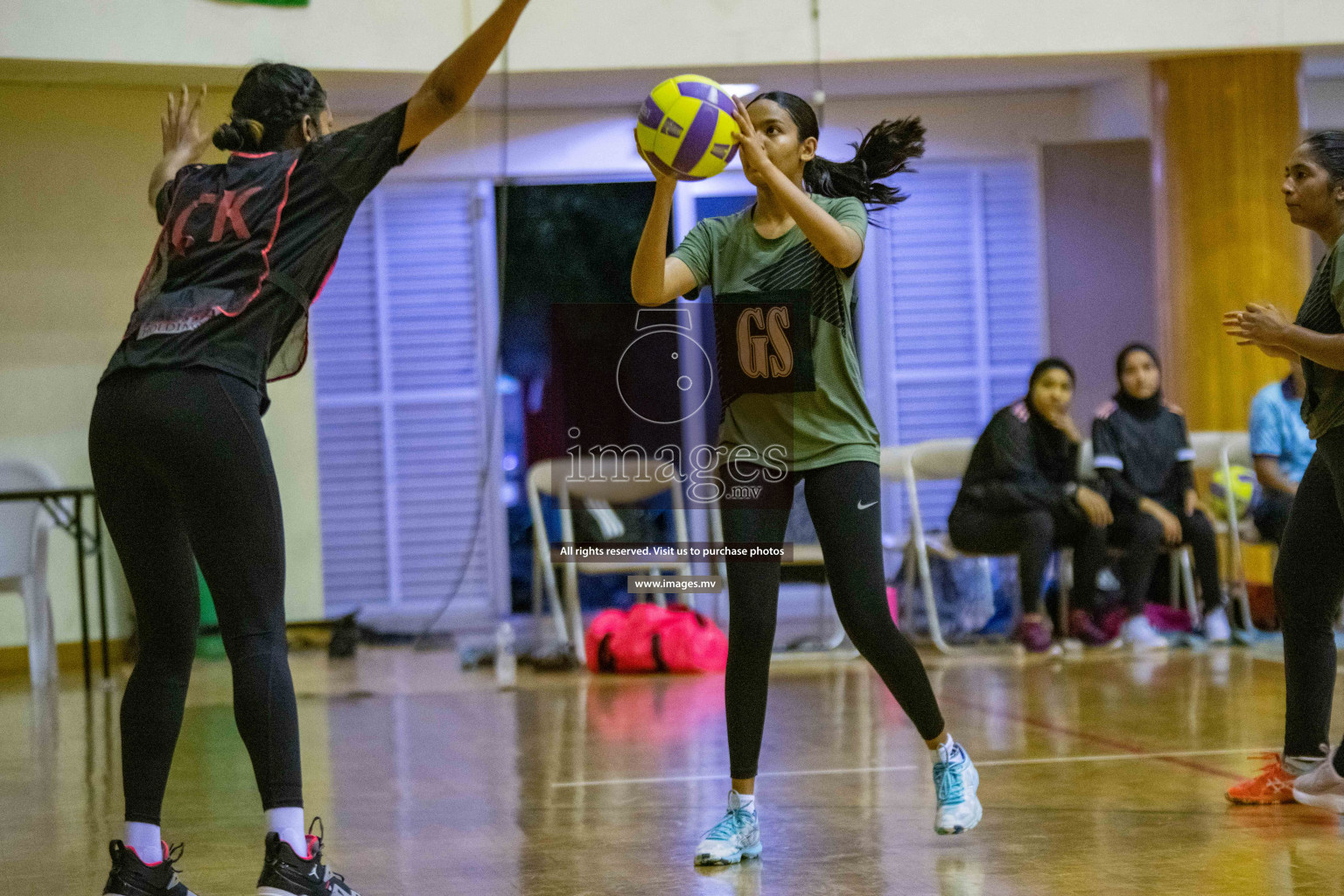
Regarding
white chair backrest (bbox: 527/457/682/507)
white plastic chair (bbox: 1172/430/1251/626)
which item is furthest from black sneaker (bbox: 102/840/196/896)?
white plastic chair (bbox: 1172/430/1251/626)

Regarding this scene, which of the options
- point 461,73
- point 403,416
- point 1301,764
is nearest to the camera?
point 461,73

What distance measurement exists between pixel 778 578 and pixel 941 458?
4224mm

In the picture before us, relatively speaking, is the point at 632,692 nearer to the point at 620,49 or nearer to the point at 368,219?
the point at 620,49

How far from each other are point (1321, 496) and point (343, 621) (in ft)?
17.6

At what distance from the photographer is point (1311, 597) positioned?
2.92 metres

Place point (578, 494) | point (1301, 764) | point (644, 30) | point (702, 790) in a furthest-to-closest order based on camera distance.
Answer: point (644, 30) < point (578, 494) < point (702, 790) < point (1301, 764)

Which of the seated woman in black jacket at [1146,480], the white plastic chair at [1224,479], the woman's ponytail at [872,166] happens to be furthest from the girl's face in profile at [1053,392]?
the woman's ponytail at [872,166]

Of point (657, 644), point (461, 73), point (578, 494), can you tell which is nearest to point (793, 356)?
point (461, 73)

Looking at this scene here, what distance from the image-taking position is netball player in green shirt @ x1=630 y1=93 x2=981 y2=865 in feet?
8.48

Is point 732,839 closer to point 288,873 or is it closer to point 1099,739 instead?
point 288,873

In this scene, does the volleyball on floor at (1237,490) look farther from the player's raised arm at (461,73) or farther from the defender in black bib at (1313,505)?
the player's raised arm at (461,73)

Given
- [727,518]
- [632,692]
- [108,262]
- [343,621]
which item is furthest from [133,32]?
[727,518]

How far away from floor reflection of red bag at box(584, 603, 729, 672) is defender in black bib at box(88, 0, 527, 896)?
3.68 m

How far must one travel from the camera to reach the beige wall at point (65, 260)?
671cm
